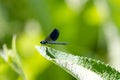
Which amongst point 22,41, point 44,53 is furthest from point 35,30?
point 44,53

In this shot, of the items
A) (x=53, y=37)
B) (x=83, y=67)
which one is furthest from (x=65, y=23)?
(x=83, y=67)

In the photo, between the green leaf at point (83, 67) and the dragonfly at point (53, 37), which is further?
the dragonfly at point (53, 37)

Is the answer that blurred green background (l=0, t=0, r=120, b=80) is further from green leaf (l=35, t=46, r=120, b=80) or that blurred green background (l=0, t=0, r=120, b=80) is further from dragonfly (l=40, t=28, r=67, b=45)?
green leaf (l=35, t=46, r=120, b=80)

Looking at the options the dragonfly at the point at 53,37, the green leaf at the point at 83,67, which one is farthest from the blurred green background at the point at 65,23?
the green leaf at the point at 83,67

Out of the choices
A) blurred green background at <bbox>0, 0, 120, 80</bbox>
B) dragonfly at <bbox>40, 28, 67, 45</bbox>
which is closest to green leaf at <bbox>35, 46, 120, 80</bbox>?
dragonfly at <bbox>40, 28, 67, 45</bbox>

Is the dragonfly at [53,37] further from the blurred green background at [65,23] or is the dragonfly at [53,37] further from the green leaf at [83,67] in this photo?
the blurred green background at [65,23]

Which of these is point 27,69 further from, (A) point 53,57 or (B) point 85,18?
(A) point 53,57

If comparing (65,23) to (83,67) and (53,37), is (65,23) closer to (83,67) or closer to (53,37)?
(53,37)
